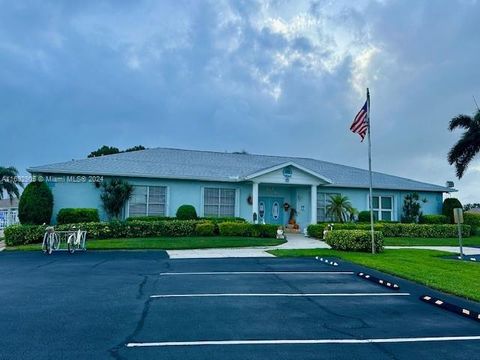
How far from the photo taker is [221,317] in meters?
6.76

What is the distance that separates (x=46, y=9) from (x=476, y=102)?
2747cm

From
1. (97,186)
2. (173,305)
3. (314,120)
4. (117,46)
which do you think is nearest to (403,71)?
(314,120)

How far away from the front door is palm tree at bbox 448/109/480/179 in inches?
488

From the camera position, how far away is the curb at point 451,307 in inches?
274

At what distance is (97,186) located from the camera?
22.5 meters

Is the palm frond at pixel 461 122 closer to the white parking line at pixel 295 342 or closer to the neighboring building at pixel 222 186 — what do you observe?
the neighboring building at pixel 222 186

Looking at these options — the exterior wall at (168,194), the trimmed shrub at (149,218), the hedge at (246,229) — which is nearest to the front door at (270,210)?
the exterior wall at (168,194)

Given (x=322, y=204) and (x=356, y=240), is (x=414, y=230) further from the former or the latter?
(x=356, y=240)

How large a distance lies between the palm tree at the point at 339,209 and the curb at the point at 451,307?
1700 centimetres

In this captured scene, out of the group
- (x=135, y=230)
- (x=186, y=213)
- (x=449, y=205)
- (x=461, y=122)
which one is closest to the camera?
(x=135, y=230)

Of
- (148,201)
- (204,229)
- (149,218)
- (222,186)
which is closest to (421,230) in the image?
(222,186)

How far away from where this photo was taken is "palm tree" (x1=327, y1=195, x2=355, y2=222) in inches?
1000

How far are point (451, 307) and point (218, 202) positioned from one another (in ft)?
59.3

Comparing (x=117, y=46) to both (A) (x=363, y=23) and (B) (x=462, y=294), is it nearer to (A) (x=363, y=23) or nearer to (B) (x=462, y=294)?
(A) (x=363, y=23)
